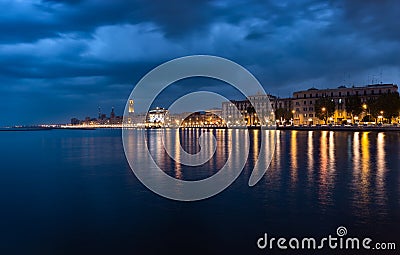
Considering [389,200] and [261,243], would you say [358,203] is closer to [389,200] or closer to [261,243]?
[389,200]

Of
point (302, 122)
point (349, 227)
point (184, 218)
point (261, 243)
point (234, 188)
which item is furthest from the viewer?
point (302, 122)

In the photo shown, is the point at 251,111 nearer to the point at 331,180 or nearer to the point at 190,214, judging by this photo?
the point at 331,180

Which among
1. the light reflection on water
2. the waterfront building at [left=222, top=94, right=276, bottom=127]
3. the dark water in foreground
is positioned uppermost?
the waterfront building at [left=222, top=94, right=276, bottom=127]

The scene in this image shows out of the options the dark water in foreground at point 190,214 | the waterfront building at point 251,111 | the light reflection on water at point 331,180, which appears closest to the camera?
the dark water in foreground at point 190,214

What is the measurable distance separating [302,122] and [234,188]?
115831 mm

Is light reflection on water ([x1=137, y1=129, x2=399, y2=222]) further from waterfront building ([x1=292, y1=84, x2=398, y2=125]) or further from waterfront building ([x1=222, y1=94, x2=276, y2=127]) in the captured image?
waterfront building ([x1=222, y1=94, x2=276, y2=127])

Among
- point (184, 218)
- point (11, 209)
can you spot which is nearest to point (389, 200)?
point (184, 218)

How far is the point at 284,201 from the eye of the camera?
13609 mm

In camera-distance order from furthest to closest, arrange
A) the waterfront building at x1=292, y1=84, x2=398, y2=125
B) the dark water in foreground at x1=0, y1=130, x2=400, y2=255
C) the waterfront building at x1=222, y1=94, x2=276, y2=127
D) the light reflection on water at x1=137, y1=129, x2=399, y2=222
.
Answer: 1. the waterfront building at x1=222, y1=94, x2=276, y2=127
2. the waterfront building at x1=292, y1=84, x2=398, y2=125
3. the light reflection on water at x1=137, y1=129, x2=399, y2=222
4. the dark water in foreground at x1=0, y1=130, x2=400, y2=255

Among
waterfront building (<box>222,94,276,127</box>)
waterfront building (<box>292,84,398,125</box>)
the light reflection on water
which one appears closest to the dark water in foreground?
the light reflection on water

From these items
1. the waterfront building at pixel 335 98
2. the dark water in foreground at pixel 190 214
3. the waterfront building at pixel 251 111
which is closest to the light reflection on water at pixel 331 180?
the dark water in foreground at pixel 190 214

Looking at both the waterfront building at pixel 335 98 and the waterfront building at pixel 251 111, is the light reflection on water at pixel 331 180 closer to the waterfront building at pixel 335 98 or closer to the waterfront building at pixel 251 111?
the waterfront building at pixel 335 98

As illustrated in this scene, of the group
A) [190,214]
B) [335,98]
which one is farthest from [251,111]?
[190,214]

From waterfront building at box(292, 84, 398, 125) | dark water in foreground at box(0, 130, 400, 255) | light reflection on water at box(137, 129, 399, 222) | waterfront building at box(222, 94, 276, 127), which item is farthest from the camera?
waterfront building at box(222, 94, 276, 127)
